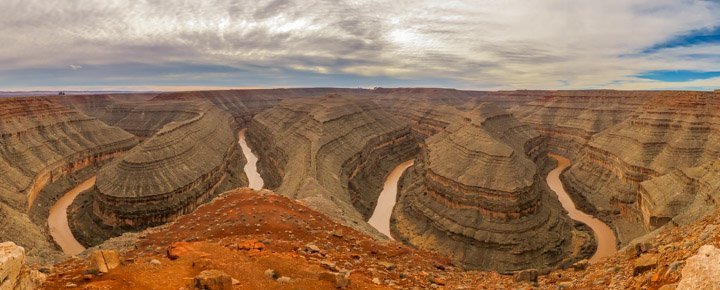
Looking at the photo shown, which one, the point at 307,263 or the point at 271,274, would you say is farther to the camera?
the point at 307,263

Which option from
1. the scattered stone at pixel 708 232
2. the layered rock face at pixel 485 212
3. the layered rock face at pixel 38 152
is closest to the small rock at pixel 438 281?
the scattered stone at pixel 708 232

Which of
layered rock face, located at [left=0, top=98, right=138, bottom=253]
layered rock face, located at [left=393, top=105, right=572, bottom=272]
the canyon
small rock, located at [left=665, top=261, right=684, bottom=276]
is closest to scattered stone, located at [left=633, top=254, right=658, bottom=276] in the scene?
small rock, located at [left=665, top=261, right=684, bottom=276]

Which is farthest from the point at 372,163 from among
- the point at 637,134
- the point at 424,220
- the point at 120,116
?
the point at 120,116

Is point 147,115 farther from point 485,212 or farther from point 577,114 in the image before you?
point 577,114

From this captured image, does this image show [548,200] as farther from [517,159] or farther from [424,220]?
[424,220]

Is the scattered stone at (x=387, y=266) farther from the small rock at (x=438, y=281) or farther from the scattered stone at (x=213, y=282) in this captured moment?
the scattered stone at (x=213, y=282)

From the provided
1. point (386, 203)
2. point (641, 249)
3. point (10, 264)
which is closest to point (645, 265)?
point (641, 249)

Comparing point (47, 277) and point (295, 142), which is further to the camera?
point (295, 142)
